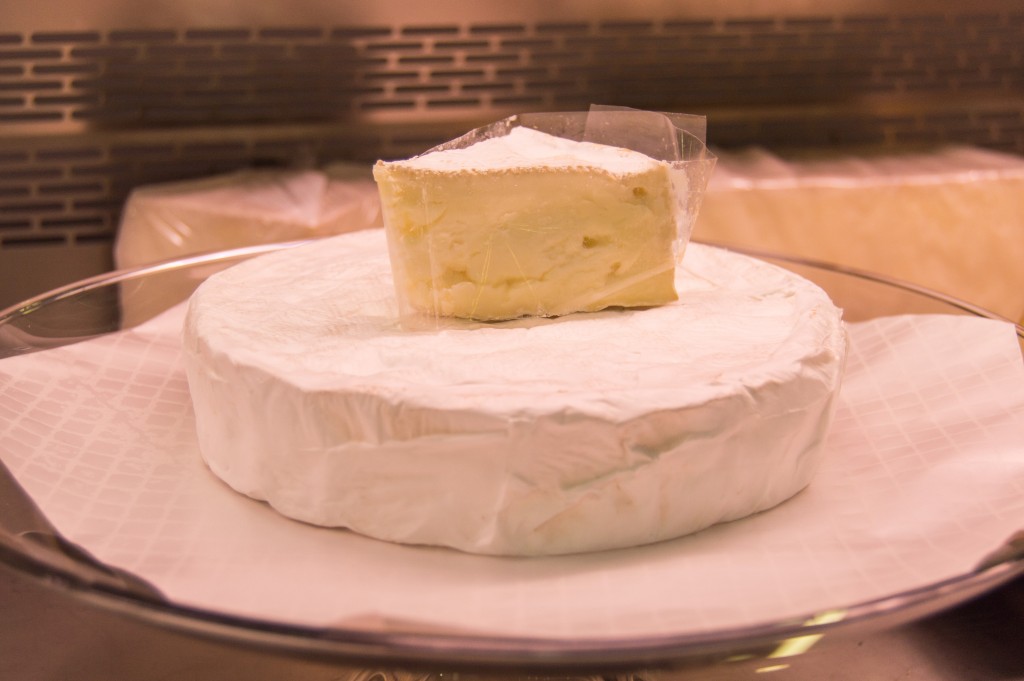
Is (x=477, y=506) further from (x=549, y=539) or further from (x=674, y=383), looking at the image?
(x=674, y=383)

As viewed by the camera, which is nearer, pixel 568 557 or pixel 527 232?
pixel 568 557

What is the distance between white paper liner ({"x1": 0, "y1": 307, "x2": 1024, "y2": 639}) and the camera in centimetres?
48

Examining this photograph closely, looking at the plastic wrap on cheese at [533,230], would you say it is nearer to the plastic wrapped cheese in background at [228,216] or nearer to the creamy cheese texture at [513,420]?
the creamy cheese texture at [513,420]

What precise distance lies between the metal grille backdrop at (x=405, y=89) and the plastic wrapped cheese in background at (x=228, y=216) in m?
0.12

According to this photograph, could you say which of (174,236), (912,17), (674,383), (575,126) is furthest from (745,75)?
(674,383)

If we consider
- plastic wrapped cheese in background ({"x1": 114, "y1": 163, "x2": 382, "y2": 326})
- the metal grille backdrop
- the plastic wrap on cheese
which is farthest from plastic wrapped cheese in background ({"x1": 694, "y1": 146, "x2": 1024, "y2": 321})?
the plastic wrap on cheese

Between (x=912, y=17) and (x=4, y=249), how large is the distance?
1517mm

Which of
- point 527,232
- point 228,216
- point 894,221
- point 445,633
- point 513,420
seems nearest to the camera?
point 445,633

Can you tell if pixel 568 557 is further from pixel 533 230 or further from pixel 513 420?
pixel 533 230

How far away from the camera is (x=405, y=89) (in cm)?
146

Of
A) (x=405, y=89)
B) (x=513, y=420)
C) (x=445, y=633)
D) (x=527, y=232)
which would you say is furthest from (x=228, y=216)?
(x=445, y=633)

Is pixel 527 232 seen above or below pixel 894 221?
above

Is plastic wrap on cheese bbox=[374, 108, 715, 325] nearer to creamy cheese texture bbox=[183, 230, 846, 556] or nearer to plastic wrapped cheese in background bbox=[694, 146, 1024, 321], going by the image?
creamy cheese texture bbox=[183, 230, 846, 556]

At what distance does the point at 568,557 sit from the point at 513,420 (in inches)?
3.6
